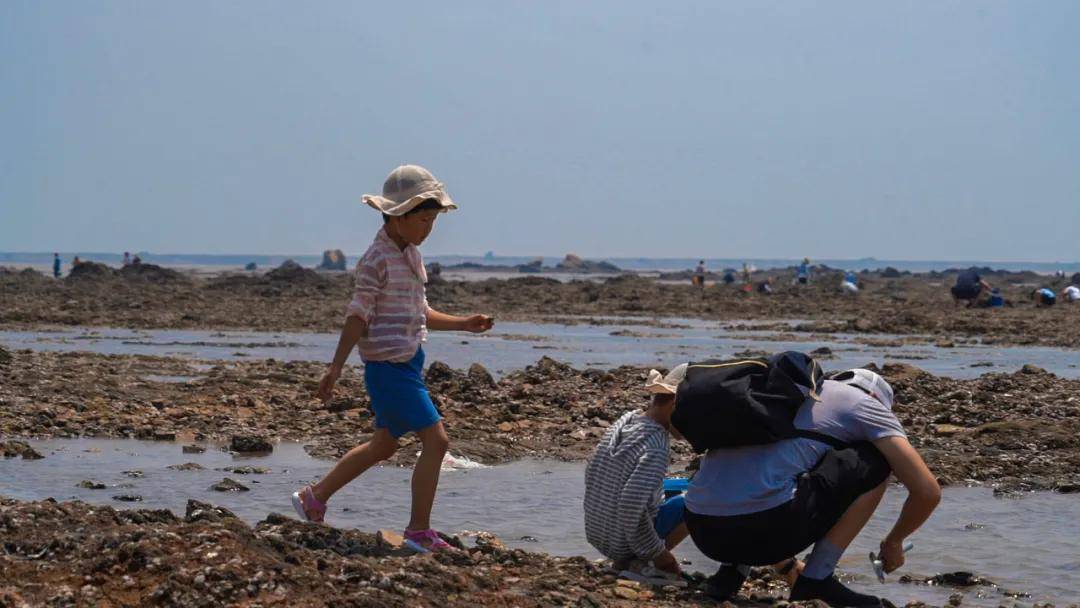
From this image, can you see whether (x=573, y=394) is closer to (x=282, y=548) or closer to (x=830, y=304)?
(x=282, y=548)

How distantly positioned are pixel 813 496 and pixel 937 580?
1656 millimetres

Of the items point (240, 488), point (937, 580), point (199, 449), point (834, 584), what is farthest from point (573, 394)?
point (834, 584)

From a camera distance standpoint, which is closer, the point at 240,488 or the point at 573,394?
the point at 240,488

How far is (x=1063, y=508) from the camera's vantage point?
9266mm

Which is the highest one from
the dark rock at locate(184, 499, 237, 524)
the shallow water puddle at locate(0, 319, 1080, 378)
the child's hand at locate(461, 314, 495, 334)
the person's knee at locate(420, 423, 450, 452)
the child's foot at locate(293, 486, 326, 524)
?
the child's hand at locate(461, 314, 495, 334)

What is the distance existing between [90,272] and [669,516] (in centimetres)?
4461

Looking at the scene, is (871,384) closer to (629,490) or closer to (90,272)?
(629,490)

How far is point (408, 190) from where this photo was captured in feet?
22.4

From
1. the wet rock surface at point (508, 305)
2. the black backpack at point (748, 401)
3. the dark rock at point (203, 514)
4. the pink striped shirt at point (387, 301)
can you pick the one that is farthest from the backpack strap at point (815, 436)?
the wet rock surface at point (508, 305)

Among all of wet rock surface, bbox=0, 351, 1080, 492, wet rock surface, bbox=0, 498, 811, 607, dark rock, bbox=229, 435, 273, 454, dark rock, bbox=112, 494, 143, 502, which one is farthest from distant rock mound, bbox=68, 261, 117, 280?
wet rock surface, bbox=0, 498, 811, 607

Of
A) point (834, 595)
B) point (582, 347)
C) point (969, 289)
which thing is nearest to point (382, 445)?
point (834, 595)

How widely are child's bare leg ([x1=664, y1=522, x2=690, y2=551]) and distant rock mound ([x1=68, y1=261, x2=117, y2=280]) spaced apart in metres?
42.5

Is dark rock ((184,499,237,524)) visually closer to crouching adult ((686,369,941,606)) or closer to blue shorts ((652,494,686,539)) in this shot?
blue shorts ((652,494,686,539))

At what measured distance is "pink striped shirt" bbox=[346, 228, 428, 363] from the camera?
677 cm
